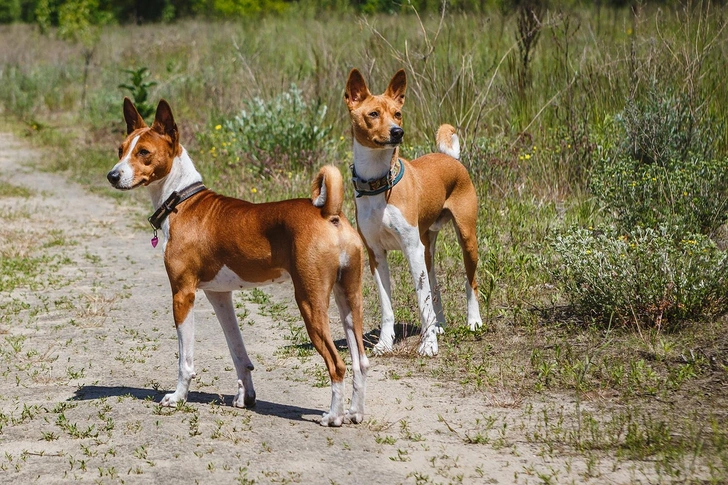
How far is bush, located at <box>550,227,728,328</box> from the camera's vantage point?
6289 millimetres

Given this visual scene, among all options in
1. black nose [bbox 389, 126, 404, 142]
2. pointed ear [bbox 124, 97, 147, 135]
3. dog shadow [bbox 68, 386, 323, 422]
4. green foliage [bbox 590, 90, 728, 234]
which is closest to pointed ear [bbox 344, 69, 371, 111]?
black nose [bbox 389, 126, 404, 142]

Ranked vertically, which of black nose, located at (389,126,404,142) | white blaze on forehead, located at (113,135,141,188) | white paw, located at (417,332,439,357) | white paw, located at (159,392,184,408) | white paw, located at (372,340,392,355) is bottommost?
white paw, located at (372,340,392,355)

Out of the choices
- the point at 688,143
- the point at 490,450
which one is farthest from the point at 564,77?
the point at 490,450

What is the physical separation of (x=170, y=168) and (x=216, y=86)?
10401 mm

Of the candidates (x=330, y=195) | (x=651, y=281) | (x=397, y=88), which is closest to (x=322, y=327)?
(x=330, y=195)

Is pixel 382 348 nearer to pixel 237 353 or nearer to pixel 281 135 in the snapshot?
pixel 237 353

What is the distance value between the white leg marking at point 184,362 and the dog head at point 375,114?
1.70 metres

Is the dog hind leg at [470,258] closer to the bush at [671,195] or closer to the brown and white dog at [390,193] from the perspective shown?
the brown and white dog at [390,193]

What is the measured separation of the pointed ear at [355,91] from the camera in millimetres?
6434

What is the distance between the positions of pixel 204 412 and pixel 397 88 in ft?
8.74

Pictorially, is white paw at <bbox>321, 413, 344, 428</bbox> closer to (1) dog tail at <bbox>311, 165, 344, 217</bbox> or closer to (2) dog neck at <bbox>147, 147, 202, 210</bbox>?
(1) dog tail at <bbox>311, 165, 344, 217</bbox>

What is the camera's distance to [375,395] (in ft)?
18.6

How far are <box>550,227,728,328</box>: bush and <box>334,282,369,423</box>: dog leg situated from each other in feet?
6.49

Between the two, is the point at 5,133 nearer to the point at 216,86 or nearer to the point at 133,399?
the point at 216,86
